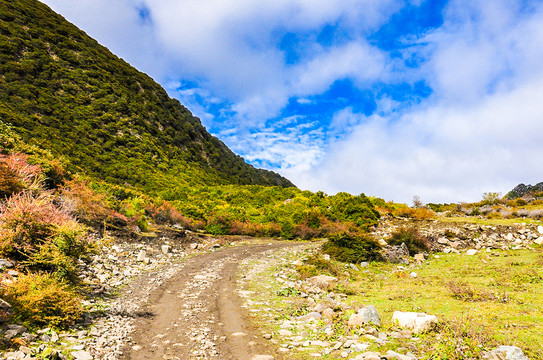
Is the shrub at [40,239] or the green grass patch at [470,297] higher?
the shrub at [40,239]

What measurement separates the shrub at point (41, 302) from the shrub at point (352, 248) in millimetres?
13169

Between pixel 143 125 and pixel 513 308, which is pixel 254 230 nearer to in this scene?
pixel 513 308

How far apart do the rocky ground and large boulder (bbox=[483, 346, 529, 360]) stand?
1198 mm

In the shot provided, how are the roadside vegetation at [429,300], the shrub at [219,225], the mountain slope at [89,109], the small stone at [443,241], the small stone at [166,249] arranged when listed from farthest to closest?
the mountain slope at [89,109] < the shrub at [219,225] < the small stone at [443,241] < the small stone at [166,249] < the roadside vegetation at [429,300]

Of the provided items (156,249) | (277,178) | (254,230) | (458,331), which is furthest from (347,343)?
(277,178)

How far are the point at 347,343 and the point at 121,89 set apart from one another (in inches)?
2400

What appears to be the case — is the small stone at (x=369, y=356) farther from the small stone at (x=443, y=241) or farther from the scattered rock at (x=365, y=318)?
the small stone at (x=443, y=241)

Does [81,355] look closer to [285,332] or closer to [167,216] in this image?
[285,332]

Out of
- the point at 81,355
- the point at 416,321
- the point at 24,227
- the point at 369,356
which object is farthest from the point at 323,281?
the point at 24,227

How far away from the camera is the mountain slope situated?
116ft

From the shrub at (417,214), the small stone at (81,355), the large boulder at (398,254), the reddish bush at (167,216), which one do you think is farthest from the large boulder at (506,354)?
the shrub at (417,214)

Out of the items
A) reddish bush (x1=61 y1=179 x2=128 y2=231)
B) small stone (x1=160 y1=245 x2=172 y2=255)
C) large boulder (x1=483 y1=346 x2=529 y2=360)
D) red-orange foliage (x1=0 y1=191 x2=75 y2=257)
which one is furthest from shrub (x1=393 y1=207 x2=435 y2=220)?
red-orange foliage (x1=0 y1=191 x2=75 y2=257)

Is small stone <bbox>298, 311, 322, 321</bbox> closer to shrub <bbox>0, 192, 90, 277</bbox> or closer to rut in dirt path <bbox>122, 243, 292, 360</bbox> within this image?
rut in dirt path <bbox>122, 243, 292, 360</bbox>

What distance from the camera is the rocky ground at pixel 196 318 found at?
566 centimetres
